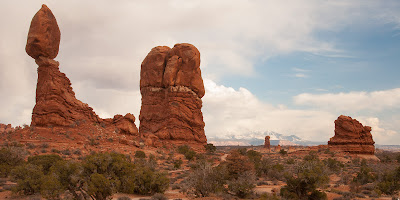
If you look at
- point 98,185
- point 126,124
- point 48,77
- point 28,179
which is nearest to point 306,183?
point 98,185

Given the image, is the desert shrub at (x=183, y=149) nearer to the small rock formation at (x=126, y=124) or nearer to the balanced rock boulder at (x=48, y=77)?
the small rock formation at (x=126, y=124)

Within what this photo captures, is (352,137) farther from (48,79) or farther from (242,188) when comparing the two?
(48,79)

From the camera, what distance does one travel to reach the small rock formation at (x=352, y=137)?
50.2 metres

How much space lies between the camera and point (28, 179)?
1591 centimetres

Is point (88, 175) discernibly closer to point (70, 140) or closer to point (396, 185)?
point (396, 185)

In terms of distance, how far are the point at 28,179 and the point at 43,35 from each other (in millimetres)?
25051

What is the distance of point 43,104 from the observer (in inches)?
1369

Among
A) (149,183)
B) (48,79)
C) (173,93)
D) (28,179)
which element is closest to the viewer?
(28,179)

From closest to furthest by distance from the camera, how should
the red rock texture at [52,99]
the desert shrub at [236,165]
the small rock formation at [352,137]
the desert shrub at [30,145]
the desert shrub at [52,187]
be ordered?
1. the desert shrub at [52,187]
2. the desert shrub at [236,165]
3. the desert shrub at [30,145]
4. the red rock texture at [52,99]
5. the small rock formation at [352,137]

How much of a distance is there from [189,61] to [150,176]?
35.0m

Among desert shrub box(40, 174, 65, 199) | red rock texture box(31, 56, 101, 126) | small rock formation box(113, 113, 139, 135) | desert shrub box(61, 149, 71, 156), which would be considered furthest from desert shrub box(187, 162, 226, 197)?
small rock formation box(113, 113, 139, 135)

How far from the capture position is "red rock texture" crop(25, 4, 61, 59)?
35000 mm

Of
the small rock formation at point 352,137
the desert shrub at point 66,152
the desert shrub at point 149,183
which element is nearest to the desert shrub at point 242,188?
the desert shrub at point 149,183

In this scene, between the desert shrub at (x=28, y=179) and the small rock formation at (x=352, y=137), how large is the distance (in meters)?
48.7
